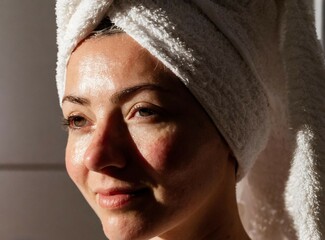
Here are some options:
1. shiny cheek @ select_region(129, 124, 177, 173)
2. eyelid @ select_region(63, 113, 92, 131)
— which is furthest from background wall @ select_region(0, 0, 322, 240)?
shiny cheek @ select_region(129, 124, 177, 173)

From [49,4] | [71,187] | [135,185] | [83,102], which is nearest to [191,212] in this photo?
[135,185]

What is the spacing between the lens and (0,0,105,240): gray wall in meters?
0.87

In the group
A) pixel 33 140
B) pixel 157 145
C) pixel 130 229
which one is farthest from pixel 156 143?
pixel 33 140

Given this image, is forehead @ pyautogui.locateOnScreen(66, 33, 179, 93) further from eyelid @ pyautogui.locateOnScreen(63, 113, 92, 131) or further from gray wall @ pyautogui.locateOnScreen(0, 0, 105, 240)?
gray wall @ pyautogui.locateOnScreen(0, 0, 105, 240)

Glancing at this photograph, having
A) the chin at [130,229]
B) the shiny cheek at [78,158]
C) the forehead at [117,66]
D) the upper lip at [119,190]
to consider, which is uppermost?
the forehead at [117,66]

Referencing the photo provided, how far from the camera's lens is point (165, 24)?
56 centimetres

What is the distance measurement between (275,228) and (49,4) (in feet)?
1.83

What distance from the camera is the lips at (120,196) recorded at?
0.55m

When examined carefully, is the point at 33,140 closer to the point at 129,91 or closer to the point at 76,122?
the point at 76,122

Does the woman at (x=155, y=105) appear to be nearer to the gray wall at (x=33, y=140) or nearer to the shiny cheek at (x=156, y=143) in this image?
the shiny cheek at (x=156, y=143)

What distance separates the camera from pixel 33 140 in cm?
88

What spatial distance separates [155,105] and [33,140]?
0.41 m

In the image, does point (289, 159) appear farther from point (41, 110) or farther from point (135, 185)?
point (41, 110)

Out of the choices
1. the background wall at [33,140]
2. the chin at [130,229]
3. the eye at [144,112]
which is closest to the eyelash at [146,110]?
the eye at [144,112]
